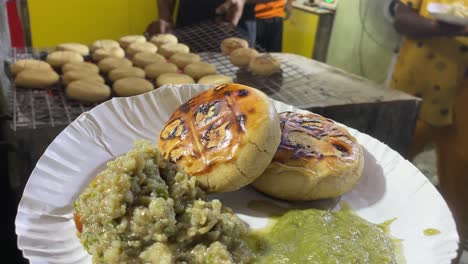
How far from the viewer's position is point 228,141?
6.22 feet

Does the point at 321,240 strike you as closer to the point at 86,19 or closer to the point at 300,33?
the point at 300,33

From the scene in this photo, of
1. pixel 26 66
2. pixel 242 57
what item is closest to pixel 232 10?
pixel 242 57

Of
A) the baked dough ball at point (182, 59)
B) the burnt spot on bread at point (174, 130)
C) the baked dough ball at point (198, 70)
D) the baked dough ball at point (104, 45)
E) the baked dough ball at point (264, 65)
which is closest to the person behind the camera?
the burnt spot on bread at point (174, 130)

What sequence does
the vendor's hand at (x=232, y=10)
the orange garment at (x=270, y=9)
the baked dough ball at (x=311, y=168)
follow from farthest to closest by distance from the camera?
the orange garment at (x=270, y=9) → the vendor's hand at (x=232, y=10) → the baked dough ball at (x=311, y=168)

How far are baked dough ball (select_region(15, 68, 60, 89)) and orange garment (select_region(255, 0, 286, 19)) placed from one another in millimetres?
2450

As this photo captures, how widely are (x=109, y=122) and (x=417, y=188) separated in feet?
5.45

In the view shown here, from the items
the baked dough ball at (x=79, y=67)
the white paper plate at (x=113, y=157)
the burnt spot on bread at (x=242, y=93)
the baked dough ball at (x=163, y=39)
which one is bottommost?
the baked dough ball at (x=79, y=67)

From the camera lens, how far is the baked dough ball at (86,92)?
3.29 meters

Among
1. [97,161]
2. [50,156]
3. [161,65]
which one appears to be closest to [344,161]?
[97,161]

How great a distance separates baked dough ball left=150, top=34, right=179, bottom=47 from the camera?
4.66 m

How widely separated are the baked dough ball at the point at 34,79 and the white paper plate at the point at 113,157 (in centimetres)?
142

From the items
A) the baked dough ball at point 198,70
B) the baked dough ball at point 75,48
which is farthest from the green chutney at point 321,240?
the baked dough ball at point 75,48

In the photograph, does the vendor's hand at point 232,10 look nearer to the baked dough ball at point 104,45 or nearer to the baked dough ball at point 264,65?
the baked dough ball at point 264,65

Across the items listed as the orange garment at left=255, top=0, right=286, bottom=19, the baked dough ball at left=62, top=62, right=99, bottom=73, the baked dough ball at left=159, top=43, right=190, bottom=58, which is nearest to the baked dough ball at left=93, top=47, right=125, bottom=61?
the baked dough ball at left=62, top=62, right=99, bottom=73
